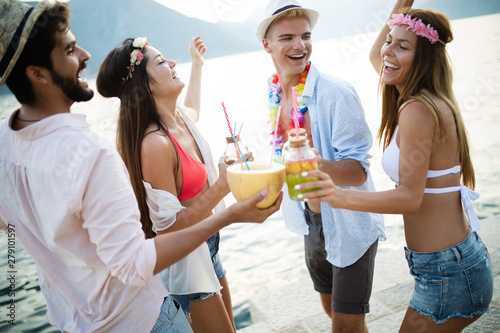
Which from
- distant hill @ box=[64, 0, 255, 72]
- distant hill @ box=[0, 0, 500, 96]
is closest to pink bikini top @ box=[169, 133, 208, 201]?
distant hill @ box=[0, 0, 500, 96]

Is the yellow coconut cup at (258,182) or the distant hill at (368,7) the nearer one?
the yellow coconut cup at (258,182)

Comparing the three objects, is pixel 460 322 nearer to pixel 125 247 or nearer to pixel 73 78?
pixel 125 247

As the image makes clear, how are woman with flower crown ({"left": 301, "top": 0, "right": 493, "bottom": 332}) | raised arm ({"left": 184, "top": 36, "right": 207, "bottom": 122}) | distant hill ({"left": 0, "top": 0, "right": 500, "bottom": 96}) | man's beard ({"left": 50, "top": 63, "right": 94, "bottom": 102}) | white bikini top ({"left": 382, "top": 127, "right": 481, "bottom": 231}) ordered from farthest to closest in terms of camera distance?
distant hill ({"left": 0, "top": 0, "right": 500, "bottom": 96}) < raised arm ({"left": 184, "top": 36, "right": 207, "bottom": 122}) < white bikini top ({"left": 382, "top": 127, "right": 481, "bottom": 231}) < woman with flower crown ({"left": 301, "top": 0, "right": 493, "bottom": 332}) < man's beard ({"left": 50, "top": 63, "right": 94, "bottom": 102})

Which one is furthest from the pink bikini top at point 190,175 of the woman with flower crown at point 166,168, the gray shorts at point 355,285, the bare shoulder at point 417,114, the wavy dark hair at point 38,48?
the bare shoulder at point 417,114

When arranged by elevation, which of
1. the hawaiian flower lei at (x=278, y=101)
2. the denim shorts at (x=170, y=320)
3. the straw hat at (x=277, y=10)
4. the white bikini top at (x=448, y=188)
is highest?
the straw hat at (x=277, y=10)

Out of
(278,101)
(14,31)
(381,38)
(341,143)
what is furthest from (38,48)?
(381,38)

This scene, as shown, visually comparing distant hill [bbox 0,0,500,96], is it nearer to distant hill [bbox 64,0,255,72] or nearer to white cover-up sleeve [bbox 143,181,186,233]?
distant hill [bbox 64,0,255,72]

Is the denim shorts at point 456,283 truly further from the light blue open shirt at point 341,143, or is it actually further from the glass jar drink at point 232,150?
the glass jar drink at point 232,150

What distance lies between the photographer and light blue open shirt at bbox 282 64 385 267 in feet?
7.10

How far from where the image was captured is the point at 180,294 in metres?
2.07

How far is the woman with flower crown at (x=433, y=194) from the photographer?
171 cm

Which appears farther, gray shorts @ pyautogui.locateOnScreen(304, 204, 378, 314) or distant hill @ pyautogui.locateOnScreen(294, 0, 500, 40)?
distant hill @ pyautogui.locateOnScreen(294, 0, 500, 40)

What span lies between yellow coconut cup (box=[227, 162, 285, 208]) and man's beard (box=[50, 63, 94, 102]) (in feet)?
2.05

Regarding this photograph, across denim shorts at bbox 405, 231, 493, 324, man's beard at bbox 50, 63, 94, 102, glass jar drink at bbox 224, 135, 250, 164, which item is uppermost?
man's beard at bbox 50, 63, 94, 102
